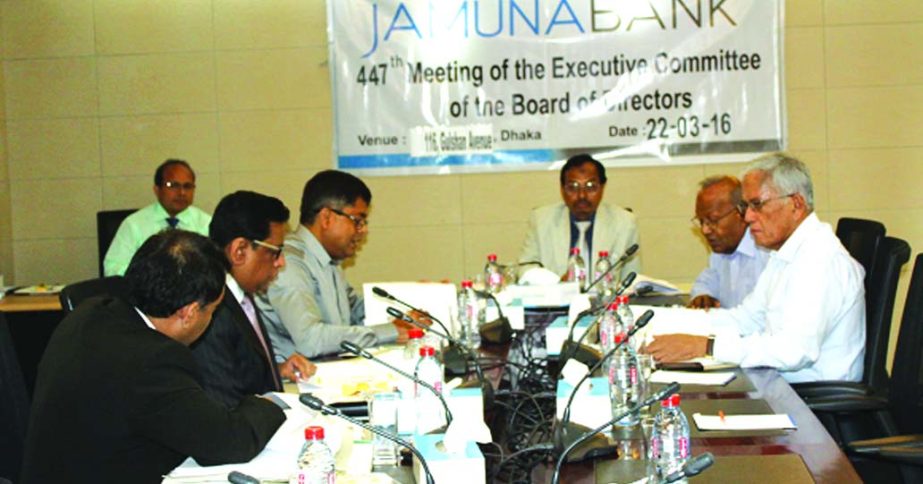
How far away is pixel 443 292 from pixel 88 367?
6.24ft

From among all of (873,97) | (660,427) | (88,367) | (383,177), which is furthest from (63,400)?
(873,97)

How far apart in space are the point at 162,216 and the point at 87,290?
3.17m

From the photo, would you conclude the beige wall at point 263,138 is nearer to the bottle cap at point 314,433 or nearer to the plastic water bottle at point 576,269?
the plastic water bottle at point 576,269

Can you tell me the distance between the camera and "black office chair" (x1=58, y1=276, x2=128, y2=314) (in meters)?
2.94

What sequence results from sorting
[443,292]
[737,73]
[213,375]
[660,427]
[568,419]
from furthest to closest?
[737,73] → [443,292] → [213,375] → [568,419] → [660,427]

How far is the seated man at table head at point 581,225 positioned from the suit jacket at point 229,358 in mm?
2843

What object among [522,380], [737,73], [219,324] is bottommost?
[522,380]

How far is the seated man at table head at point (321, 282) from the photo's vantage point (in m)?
3.83

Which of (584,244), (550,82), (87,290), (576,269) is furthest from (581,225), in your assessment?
(87,290)

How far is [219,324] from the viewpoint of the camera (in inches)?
114

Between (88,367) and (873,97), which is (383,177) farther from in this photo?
(88,367)

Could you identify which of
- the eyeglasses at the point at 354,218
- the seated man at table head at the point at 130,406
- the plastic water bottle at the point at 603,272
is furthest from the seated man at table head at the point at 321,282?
the seated man at table head at the point at 130,406

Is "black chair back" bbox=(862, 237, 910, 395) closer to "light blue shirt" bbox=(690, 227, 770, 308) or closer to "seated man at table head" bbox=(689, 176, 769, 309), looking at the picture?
"light blue shirt" bbox=(690, 227, 770, 308)

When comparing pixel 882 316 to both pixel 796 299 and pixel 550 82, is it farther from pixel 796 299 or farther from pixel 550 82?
pixel 550 82
